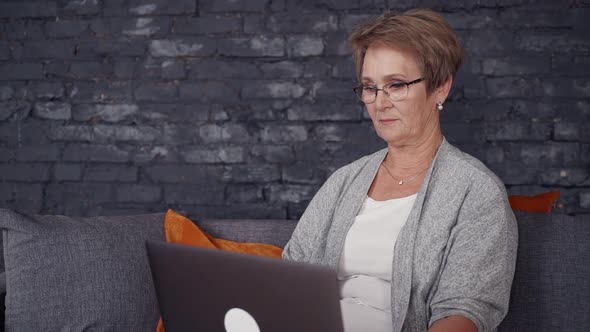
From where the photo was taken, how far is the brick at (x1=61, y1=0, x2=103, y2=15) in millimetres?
2584

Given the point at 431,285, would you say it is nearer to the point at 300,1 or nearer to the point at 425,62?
the point at 425,62

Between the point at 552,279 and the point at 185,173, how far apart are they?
1.47 m

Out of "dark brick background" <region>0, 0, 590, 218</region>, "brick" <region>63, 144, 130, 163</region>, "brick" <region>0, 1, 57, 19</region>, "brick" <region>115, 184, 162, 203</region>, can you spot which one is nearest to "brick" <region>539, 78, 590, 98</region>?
"dark brick background" <region>0, 0, 590, 218</region>

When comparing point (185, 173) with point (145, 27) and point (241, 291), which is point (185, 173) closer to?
point (145, 27)

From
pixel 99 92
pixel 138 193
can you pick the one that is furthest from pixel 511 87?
pixel 99 92

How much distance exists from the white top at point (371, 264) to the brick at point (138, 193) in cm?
115

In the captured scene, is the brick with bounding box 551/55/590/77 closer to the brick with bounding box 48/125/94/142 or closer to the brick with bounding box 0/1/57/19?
the brick with bounding box 48/125/94/142

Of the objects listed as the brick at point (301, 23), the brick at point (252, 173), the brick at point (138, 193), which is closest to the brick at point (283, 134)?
the brick at point (252, 173)

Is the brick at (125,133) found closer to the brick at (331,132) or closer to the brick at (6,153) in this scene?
the brick at (6,153)

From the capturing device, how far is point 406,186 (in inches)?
65.2

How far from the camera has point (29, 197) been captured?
263 cm

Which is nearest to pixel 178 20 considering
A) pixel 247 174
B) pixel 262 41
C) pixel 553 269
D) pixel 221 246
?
pixel 262 41

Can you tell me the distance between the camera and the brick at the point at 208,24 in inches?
98.0

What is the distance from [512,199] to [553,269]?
0.27 meters
